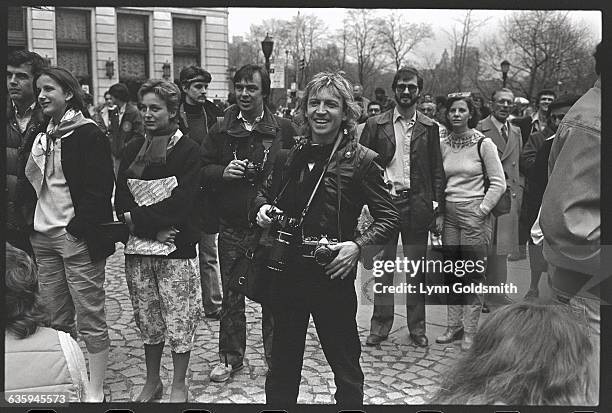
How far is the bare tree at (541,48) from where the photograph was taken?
307cm

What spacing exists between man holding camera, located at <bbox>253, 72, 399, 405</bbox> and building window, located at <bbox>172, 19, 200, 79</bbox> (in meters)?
0.55

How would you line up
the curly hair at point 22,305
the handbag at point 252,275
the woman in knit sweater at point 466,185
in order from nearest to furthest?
the curly hair at point 22,305 < the handbag at point 252,275 < the woman in knit sweater at point 466,185

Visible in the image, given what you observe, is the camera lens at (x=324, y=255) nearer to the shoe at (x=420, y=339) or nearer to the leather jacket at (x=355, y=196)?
the leather jacket at (x=355, y=196)

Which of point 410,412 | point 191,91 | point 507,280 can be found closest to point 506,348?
point 507,280

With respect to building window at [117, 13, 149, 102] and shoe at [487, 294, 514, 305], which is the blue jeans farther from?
building window at [117, 13, 149, 102]

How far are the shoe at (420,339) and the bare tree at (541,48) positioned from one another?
125 cm

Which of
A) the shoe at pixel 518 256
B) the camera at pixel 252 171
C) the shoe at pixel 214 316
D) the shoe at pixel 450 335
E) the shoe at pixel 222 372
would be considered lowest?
the shoe at pixel 222 372

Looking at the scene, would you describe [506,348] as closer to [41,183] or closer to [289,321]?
[289,321]

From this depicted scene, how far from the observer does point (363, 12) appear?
10.2 feet

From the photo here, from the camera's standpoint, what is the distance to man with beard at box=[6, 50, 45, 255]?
3186mm

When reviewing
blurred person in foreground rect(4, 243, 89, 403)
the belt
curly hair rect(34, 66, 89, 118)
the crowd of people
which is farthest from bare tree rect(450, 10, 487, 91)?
blurred person in foreground rect(4, 243, 89, 403)

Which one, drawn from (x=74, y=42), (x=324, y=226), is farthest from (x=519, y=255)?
(x=74, y=42)

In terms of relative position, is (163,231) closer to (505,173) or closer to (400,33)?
(400,33)

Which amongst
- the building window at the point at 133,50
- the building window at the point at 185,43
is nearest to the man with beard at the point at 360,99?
the building window at the point at 185,43
